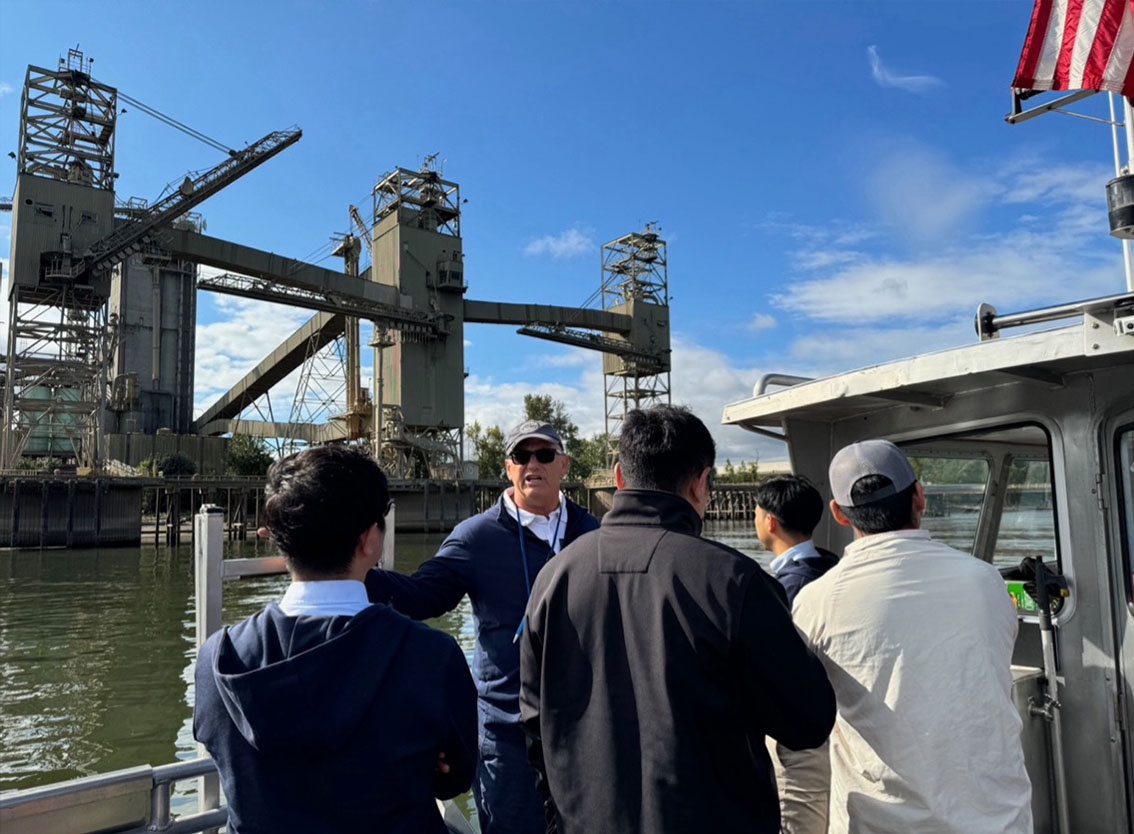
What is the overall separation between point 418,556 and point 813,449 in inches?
989

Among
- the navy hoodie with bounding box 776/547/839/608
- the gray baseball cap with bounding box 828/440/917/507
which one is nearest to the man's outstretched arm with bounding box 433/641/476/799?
the gray baseball cap with bounding box 828/440/917/507

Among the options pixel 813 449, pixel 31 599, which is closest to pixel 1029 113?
pixel 813 449

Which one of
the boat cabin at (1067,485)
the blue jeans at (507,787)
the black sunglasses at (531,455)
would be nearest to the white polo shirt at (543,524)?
the black sunglasses at (531,455)

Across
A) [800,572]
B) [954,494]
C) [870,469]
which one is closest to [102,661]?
[954,494]

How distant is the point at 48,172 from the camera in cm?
3331

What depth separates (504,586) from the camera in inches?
110

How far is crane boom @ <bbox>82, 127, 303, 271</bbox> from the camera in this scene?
3180 cm

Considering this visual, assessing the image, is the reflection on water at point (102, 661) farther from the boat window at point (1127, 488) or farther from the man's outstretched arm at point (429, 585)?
the man's outstretched arm at point (429, 585)

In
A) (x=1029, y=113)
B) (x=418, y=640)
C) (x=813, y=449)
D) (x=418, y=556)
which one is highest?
(x=1029, y=113)

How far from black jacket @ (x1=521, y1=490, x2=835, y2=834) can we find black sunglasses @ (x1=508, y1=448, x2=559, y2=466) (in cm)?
108

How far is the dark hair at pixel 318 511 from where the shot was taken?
1699 millimetres

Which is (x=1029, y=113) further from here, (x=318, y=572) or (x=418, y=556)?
(x=418, y=556)

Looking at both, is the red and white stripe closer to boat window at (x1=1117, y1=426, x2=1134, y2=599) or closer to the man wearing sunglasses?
boat window at (x1=1117, y1=426, x2=1134, y2=599)

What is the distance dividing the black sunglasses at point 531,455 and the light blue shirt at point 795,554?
2.98 ft
